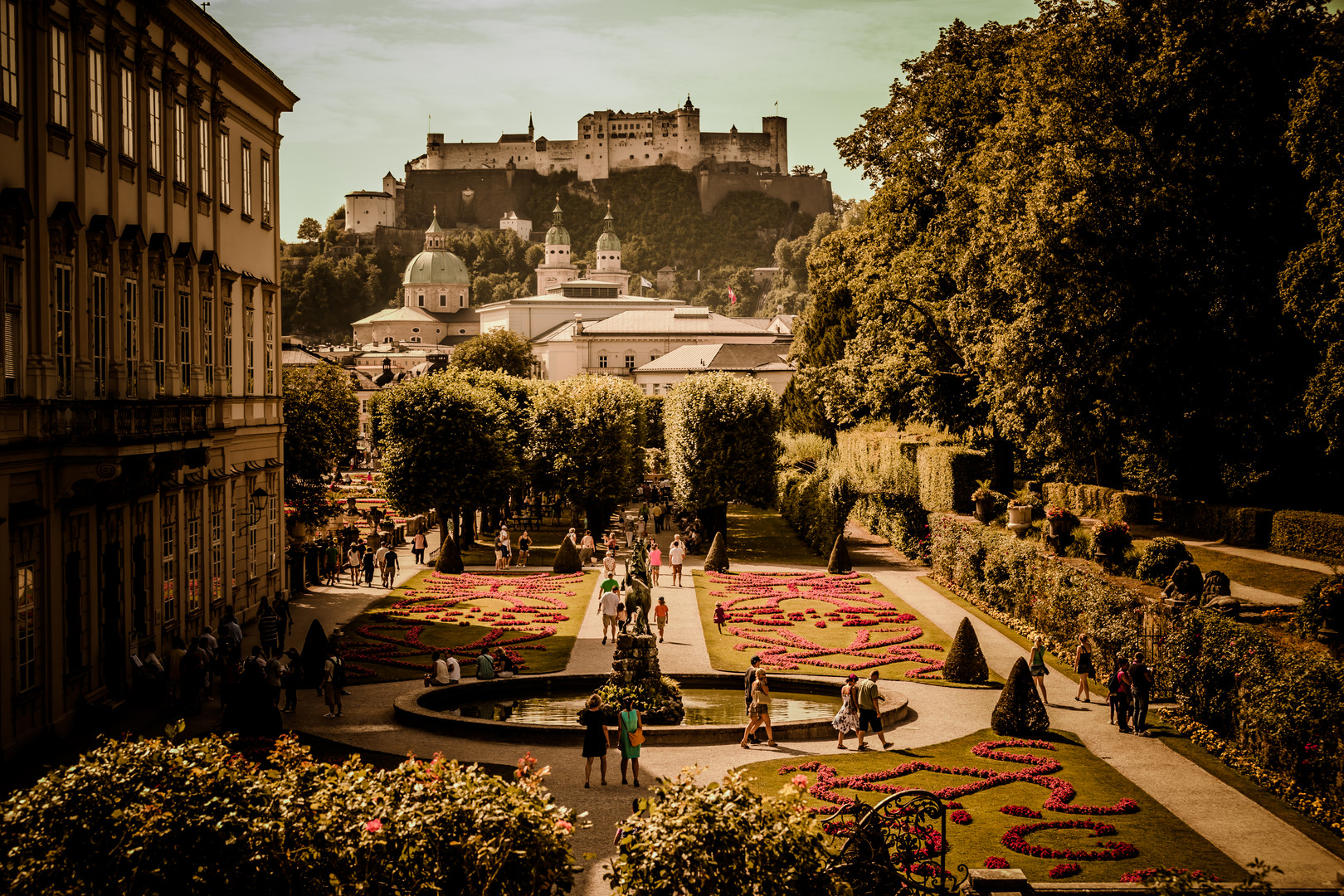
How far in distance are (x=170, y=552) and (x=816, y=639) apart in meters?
16.0

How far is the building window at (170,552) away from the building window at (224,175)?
8617mm

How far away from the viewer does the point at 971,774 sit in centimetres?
1981

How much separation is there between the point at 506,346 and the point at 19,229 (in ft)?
341

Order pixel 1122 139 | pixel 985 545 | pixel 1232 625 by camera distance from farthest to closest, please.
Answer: pixel 985 545 < pixel 1122 139 < pixel 1232 625

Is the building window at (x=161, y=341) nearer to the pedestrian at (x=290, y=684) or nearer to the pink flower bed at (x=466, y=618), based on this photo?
the pedestrian at (x=290, y=684)

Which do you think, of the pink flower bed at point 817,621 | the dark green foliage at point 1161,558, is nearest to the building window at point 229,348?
the pink flower bed at point 817,621

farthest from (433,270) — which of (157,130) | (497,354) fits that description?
(157,130)

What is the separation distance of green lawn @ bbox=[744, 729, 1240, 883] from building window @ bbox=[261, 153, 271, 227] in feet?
78.2

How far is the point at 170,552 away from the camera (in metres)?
Result: 27.2

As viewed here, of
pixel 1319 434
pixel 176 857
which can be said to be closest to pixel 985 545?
pixel 1319 434

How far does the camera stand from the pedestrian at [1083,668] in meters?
25.5

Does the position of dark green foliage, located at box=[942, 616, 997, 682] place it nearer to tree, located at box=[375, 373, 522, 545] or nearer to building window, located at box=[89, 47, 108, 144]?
building window, located at box=[89, 47, 108, 144]

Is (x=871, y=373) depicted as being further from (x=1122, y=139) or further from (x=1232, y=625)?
(x=1232, y=625)

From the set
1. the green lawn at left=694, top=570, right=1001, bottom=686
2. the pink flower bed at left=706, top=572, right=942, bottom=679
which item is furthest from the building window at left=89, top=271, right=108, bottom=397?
the pink flower bed at left=706, top=572, right=942, bottom=679
